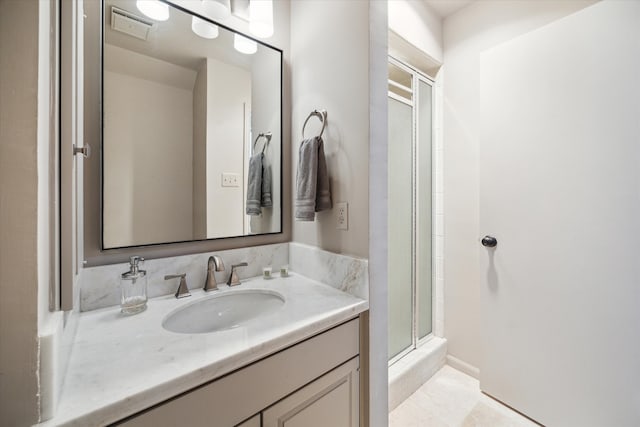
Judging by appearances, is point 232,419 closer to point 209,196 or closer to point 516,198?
point 209,196

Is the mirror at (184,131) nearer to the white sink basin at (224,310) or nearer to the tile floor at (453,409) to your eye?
the white sink basin at (224,310)

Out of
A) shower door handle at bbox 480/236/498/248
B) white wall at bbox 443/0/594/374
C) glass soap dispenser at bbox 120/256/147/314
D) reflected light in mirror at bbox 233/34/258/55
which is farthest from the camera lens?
white wall at bbox 443/0/594/374

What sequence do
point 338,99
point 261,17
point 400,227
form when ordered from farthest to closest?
1. point 400,227
2. point 261,17
3. point 338,99

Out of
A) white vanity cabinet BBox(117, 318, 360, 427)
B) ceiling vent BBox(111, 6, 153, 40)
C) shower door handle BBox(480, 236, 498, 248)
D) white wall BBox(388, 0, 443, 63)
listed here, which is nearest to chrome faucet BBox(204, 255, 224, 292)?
white vanity cabinet BBox(117, 318, 360, 427)

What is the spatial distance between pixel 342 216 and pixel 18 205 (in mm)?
902

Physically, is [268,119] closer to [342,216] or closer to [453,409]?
[342,216]

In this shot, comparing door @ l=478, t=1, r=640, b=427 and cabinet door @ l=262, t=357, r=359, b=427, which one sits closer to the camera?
cabinet door @ l=262, t=357, r=359, b=427

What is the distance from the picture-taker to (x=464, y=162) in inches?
71.1

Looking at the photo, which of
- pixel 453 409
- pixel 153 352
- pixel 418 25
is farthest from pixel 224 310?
pixel 418 25

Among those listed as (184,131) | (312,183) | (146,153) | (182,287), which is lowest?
(182,287)

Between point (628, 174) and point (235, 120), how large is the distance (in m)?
1.71

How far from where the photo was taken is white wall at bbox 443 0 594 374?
1719mm

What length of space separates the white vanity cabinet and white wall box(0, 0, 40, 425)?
22cm

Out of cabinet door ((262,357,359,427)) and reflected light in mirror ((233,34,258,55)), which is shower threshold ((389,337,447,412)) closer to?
cabinet door ((262,357,359,427))
